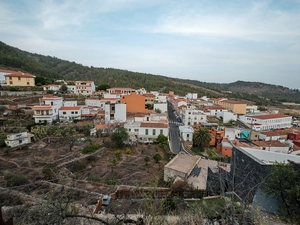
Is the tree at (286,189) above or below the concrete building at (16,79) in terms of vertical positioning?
below

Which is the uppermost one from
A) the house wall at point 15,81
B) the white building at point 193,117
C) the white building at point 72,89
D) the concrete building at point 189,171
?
the house wall at point 15,81

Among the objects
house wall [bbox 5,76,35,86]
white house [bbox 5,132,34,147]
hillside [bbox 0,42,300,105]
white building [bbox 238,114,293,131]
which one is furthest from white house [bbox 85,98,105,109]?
white building [bbox 238,114,293,131]

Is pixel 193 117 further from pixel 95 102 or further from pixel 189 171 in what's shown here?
pixel 189 171

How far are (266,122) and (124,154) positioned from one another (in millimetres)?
25289

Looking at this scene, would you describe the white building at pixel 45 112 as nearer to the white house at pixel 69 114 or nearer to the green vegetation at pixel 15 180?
the white house at pixel 69 114

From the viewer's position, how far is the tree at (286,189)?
4.47 m

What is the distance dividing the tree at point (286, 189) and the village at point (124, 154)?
0.52 m

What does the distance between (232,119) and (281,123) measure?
834 cm

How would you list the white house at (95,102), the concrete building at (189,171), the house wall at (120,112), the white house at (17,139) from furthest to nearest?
the white house at (95,102) < the house wall at (120,112) < the white house at (17,139) < the concrete building at (189,171)

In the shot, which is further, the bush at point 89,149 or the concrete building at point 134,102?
the concrete building at point 134,102

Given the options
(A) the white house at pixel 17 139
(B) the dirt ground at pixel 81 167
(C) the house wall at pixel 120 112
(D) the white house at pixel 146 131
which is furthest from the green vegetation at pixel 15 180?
(C) the house wall at pixel 120 112

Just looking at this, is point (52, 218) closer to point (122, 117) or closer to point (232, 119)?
point (122, 117)

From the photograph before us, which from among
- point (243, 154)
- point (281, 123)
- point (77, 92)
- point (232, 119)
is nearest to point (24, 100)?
point (77, 92)

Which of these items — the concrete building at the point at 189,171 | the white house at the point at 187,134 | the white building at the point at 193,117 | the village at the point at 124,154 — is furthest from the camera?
the white building at the point at 193,117
